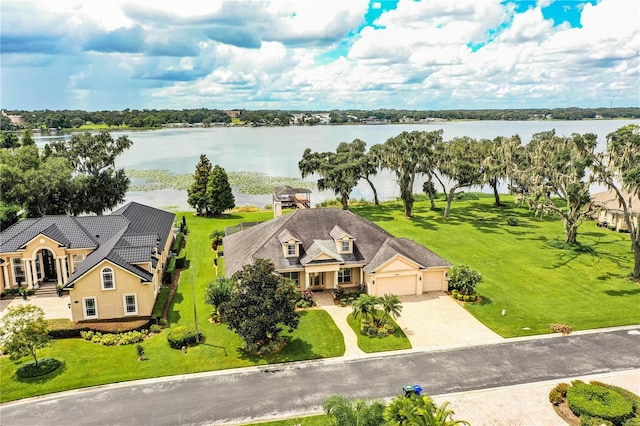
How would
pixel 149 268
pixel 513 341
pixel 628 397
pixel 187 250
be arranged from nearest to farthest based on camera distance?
1. pixel 628 397
2. pixel 513 341
3. pixel 149 268
4. pixel 187 250

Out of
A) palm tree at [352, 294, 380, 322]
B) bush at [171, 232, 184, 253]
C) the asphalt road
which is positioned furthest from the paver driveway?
bush at [171, 232, 184, 253]

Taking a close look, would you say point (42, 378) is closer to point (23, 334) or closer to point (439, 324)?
point (23, 334)

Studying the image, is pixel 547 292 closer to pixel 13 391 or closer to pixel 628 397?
pixel 628 397

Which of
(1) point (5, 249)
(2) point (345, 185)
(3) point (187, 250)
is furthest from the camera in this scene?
(2) point (345, 185)

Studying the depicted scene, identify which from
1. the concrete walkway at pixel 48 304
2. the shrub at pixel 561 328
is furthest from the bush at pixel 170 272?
the shrub at pixel 561 328

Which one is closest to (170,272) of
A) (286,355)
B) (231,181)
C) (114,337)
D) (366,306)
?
(114,337)

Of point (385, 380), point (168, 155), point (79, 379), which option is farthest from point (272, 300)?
point (168, 155)

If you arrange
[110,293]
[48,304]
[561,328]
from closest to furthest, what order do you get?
[561,328] < [110,293] < [48,304]
